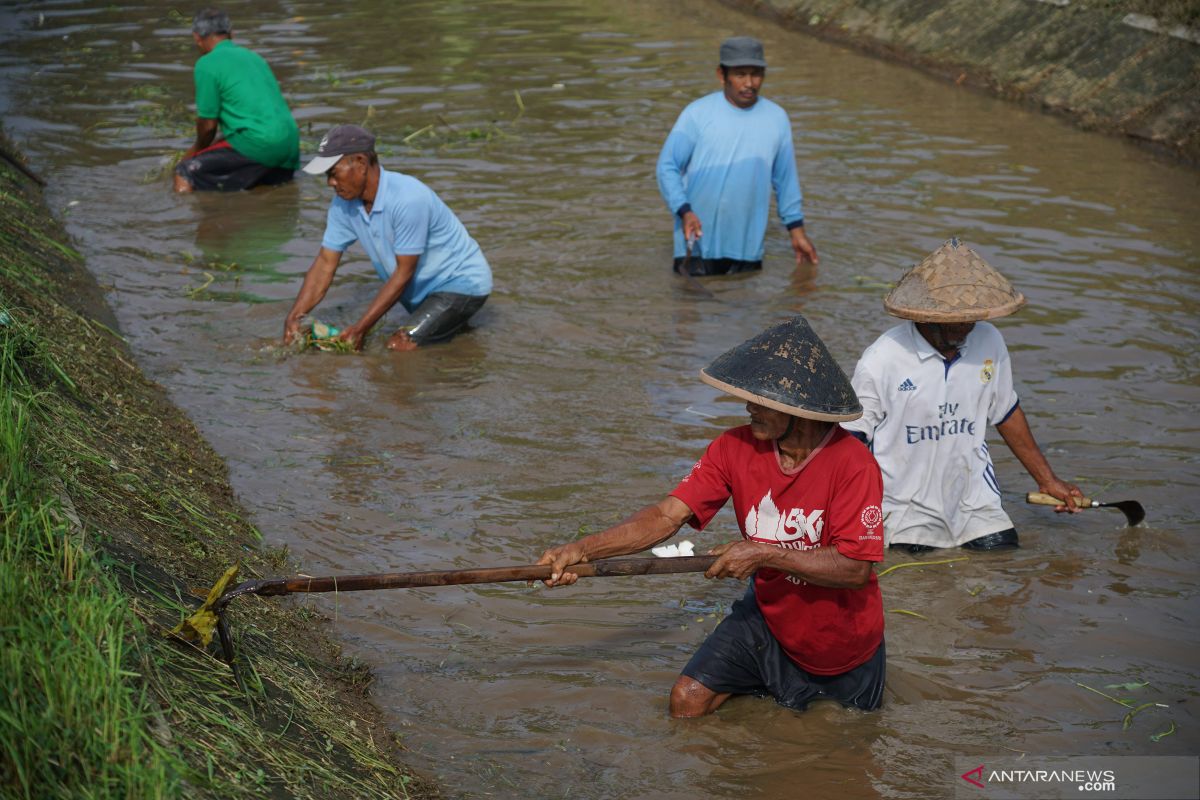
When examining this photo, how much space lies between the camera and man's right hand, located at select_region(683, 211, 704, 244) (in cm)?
878

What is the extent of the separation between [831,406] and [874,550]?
48 centimetres

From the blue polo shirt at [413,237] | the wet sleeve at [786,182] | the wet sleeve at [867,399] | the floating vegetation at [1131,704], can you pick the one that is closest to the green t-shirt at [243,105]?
the blue polo shirt at [413,237]

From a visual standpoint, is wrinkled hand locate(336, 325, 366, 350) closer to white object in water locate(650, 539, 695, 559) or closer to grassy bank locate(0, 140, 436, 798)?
grassy bank locate(0, 140, 436, 798)

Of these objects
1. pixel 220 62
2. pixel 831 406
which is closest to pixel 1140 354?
pixel 831 406

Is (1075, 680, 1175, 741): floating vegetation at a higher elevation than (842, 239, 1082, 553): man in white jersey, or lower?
lower

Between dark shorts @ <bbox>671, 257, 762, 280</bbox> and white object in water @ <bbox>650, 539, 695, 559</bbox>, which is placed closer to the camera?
white object in water @ <bbox>650, 539, 695, 559</bbox>

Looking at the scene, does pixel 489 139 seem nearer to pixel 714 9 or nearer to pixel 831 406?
pixel 714 9

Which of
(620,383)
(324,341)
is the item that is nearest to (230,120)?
(324,341)

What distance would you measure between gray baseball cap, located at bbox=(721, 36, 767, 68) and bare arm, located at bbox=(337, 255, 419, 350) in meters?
2.42

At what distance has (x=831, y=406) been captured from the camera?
386cm

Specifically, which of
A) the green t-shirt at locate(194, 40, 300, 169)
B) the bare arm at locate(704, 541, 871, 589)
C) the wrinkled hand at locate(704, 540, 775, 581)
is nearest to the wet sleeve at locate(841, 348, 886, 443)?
the bare arm at locate(704, 541, 871, 589)

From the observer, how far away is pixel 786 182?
901cm

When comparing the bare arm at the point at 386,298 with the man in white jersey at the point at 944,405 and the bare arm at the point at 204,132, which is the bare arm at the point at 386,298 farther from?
the bare arm at the point at 204,132

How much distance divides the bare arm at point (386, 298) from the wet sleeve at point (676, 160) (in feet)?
6.17
